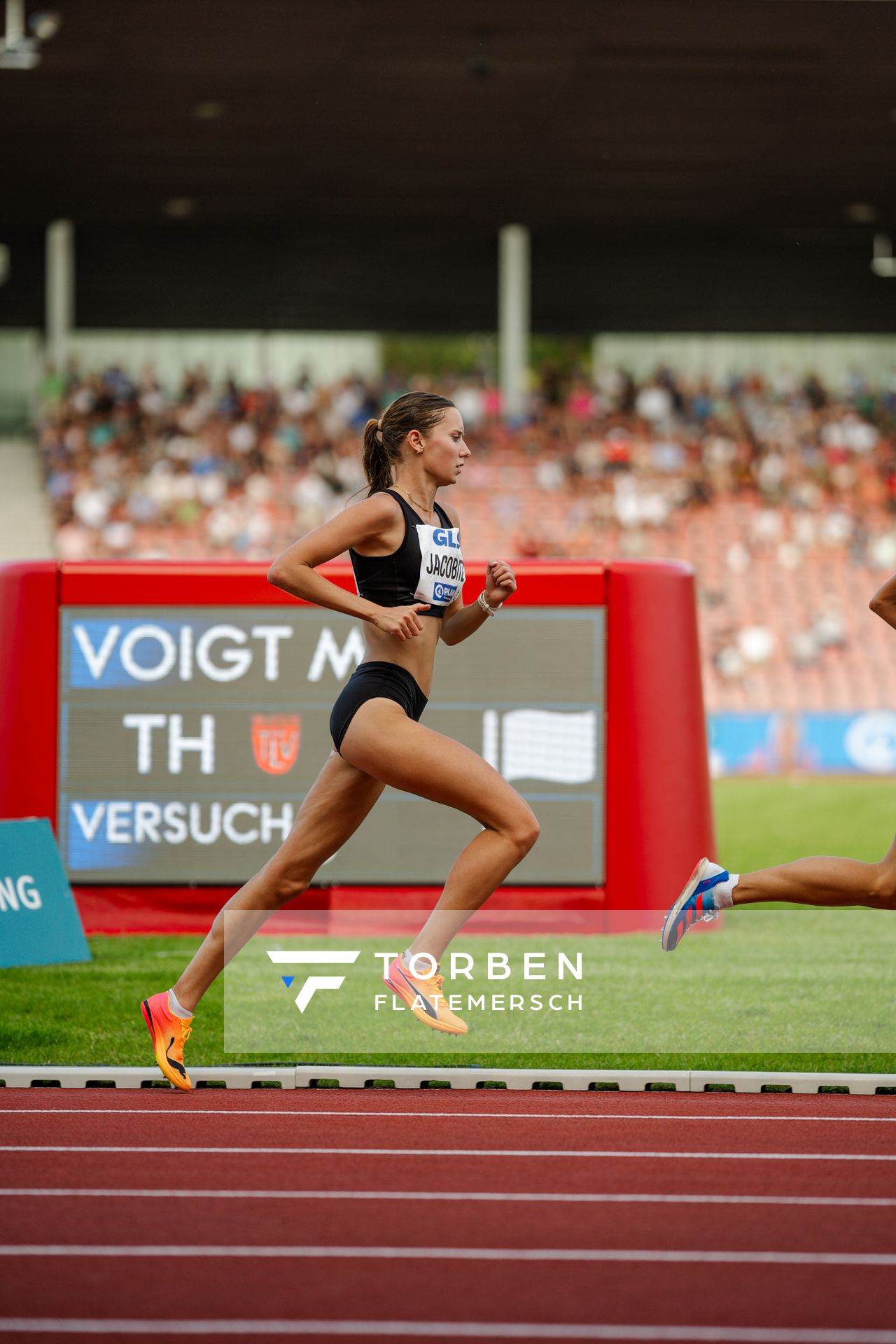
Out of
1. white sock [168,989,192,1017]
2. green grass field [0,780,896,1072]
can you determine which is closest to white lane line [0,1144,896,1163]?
white sock [168,989,192,1017]

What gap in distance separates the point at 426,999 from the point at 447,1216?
1.43 metres

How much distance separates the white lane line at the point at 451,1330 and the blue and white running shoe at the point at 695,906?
2.81 metres

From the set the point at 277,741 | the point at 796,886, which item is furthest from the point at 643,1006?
the point at 277,741

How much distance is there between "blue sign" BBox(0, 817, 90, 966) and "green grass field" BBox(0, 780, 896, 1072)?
120mm

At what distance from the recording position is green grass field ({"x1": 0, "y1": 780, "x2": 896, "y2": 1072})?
638cm

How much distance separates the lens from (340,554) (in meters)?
5.55

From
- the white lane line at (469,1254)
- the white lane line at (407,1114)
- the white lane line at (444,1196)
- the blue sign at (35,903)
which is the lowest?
the white lane line at (469,1254)

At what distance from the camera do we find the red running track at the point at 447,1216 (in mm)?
3475

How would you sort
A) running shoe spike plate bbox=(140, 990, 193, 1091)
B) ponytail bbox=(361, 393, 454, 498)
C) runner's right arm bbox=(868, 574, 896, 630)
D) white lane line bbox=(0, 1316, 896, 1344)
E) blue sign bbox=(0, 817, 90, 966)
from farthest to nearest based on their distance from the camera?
blue sign bbox=(0, 817, 90, 966) → runner's right arm bbox=(868, 574, 896, 630) → ponytail bbox=(361, 393, 454, 498) → running shoe spike plate bbox=(140, 990, 193, 1091) → white lane line bbox=(0, 1316, 896, 1344)

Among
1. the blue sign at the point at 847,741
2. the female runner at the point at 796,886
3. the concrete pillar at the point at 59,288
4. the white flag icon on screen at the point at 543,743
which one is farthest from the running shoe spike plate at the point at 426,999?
the concrete pillar at the point at 59,288

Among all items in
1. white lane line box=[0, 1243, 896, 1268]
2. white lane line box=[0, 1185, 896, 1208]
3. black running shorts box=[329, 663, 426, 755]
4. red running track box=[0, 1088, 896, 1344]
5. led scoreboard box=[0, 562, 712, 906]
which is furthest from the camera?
led scoreboard box=[0, 562, 712, 906]

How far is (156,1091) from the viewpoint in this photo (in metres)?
5.89

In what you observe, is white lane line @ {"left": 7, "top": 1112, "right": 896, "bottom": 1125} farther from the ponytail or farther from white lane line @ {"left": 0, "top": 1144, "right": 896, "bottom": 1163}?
the ponytail

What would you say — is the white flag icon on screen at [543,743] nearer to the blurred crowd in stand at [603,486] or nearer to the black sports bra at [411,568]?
the black sports bra at [411,568]
